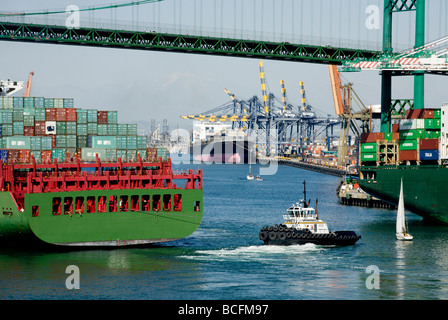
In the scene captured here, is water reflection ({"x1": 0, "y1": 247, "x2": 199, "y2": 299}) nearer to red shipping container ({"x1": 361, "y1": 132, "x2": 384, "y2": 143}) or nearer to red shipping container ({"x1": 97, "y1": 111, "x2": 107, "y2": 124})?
red shipping container ({"x1": 97, "y1": 111, "x2": 107, "y2": 124})

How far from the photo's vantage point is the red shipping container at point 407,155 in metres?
63.9

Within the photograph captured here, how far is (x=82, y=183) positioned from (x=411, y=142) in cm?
2790

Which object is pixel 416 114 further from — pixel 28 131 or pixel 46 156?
pixel 28 131

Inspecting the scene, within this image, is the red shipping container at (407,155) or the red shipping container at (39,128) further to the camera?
the red shipping container at (407,155)

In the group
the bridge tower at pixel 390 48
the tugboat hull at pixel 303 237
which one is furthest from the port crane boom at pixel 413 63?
the tugboat hull at pixel 303 237

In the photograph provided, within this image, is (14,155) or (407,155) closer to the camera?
(14,155)

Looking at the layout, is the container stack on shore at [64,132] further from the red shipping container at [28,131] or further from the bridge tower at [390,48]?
the bridge tower at [390,48]

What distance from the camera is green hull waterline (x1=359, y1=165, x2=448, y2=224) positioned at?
62625 mm

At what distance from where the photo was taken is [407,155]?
211 feet

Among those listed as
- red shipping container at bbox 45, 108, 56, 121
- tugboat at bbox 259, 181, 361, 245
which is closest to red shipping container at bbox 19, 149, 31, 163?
red shipping container at bbox 45, 108, 56, 121

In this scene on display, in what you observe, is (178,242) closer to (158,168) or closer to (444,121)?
(158,168)

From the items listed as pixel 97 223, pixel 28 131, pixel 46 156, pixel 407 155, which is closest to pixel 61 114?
pixel 28 131
